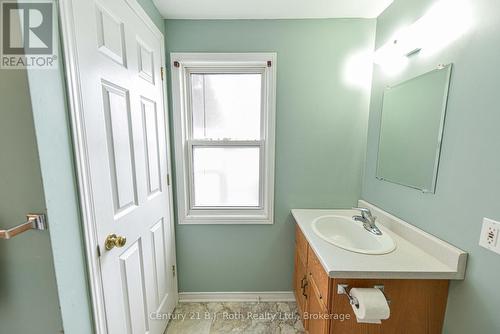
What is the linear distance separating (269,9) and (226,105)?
76 centimetres

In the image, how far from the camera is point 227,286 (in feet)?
5.86

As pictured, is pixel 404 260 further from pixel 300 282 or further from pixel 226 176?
pixel 226 176

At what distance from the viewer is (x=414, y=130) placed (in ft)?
3.77

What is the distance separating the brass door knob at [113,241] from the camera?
0.85 m

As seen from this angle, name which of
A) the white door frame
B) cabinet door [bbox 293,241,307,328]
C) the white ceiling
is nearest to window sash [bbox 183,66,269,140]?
the white ceiling

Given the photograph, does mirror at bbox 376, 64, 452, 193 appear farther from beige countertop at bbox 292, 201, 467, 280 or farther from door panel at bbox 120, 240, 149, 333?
door panel at bbox 120, 240, 149, 333

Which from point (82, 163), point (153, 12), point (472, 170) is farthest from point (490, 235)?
point (153, 12)

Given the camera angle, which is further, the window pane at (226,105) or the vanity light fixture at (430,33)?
the window pane at (226,105)

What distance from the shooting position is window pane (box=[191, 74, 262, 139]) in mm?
1669

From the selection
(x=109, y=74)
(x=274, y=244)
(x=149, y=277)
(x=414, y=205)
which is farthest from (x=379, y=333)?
(x=109, y=74)

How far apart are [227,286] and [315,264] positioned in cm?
102
